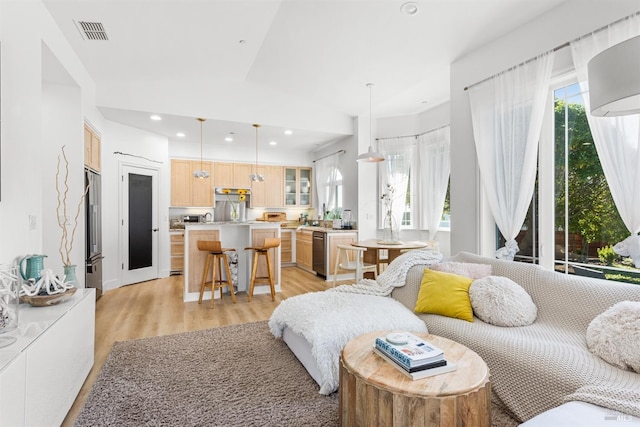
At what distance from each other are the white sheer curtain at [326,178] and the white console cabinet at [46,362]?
16.6 ft

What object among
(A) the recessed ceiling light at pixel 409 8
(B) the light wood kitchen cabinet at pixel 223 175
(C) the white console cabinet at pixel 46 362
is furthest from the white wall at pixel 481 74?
(B) the light wood kitchen cabinet at pixel 223 175

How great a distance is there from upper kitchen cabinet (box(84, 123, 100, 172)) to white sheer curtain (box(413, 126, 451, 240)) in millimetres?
4920

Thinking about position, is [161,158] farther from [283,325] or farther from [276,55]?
[283,325]

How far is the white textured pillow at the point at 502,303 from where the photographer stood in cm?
221

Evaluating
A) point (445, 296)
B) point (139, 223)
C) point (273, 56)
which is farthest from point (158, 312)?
point (273, 56)

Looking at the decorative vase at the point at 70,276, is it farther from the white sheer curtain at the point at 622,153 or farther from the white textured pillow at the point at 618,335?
the white sheer curtain at the point at 622,153

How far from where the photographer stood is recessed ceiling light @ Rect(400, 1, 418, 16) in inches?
113

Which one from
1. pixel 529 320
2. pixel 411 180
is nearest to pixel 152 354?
pixel 529 320

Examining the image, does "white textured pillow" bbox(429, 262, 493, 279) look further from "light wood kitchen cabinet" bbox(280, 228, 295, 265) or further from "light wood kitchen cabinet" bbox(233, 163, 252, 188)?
"light wood kitchen cabinet" bbox(233, 163, 252, 188)

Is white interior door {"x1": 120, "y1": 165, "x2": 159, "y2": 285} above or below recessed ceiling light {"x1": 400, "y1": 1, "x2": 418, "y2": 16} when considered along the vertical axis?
below

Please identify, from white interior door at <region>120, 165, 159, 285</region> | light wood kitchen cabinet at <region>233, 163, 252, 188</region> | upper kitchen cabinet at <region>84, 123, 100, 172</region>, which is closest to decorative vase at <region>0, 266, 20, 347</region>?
upper kitchen cabinet at <region>84, 123, 100, 172</region>

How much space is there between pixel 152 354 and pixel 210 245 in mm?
1634

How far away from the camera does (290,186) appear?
7.67 metres

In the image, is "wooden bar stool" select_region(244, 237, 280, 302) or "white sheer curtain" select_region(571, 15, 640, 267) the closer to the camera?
"white sheer curtain" select_region(571, 15, 640, 267)
